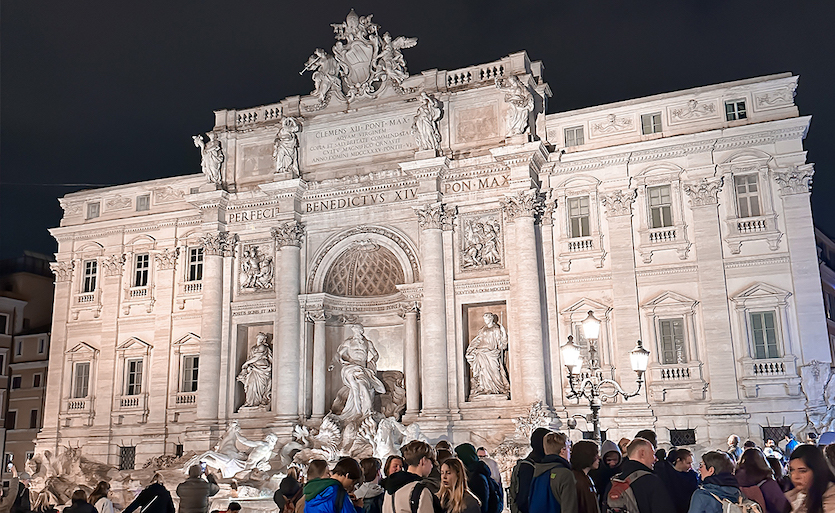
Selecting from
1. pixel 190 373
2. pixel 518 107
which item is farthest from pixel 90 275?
pixel 518 107

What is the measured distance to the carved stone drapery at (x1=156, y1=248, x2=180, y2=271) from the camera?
30891 millimetres

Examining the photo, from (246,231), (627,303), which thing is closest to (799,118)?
(627,303)

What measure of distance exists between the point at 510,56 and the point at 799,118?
31.2 feet

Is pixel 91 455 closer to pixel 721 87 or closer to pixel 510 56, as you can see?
pixel 510 56

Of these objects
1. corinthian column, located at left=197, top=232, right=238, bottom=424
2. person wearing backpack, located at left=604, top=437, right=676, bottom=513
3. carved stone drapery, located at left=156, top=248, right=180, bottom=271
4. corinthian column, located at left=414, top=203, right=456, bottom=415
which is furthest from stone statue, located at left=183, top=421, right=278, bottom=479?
person wearing backpack, located at left=604, top=437, right=676, bottom=513

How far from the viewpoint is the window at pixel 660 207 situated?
24969mm

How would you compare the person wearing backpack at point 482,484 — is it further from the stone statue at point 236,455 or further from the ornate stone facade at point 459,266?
the stone statue at point 236,455

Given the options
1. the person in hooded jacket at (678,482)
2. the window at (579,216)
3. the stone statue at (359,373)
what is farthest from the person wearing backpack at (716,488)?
the stone statue at (359,373)

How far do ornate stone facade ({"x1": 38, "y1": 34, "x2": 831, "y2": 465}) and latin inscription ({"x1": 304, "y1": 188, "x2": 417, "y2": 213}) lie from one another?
66 mm

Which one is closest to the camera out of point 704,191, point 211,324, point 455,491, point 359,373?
point 455,491

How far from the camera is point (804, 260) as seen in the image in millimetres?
23016

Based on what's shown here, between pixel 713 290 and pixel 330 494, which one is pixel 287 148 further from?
pixel 330 494

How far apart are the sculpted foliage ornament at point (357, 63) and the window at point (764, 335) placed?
14671 millimetres

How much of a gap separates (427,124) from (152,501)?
62.6 ft
